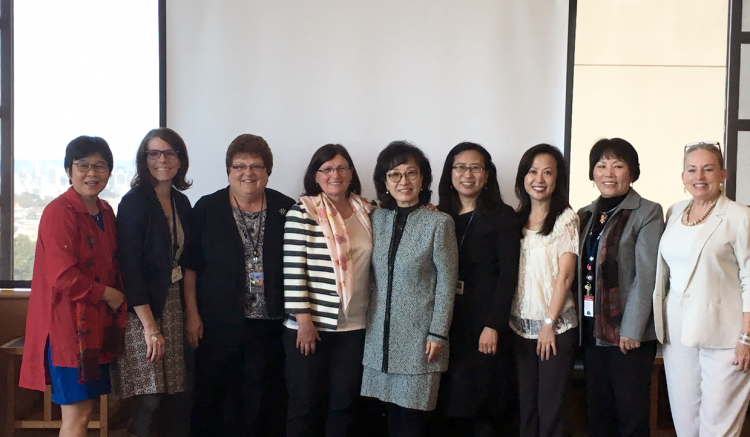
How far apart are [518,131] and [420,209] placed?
117cm

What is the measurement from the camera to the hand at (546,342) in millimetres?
1995

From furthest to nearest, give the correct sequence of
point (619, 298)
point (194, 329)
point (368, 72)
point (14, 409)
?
point (368, 72), point (14, 409), point (194, 329), point (619, 298)

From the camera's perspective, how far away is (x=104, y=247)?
2027mm

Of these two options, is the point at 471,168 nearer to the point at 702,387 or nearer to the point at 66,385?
the point at 702,387

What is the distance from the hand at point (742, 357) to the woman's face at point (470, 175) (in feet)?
4.01

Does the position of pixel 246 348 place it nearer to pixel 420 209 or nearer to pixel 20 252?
pixel 420 209

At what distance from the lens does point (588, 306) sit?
211 centimetres

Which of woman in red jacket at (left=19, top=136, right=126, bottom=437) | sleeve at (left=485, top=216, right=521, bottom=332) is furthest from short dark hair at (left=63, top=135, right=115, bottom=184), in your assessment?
sleeve at (left=485, top=216, right=521, bottom=332)

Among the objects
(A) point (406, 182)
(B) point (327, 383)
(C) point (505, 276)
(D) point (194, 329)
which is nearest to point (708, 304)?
(C) point (505, 276)

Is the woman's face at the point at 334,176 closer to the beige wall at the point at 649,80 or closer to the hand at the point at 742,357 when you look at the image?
the beige wall at the point at 649,80

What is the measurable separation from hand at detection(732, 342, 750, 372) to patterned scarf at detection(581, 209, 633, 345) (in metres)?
0.44

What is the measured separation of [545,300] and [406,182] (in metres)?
0.78

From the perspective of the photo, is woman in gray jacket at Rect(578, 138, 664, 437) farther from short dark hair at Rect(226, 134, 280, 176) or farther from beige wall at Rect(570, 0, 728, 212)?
short dark hair at Rect(226, 134, 280, 176)

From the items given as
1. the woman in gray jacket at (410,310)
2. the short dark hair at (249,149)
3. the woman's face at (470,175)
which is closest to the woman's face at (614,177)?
the woman's face at (470,175)
